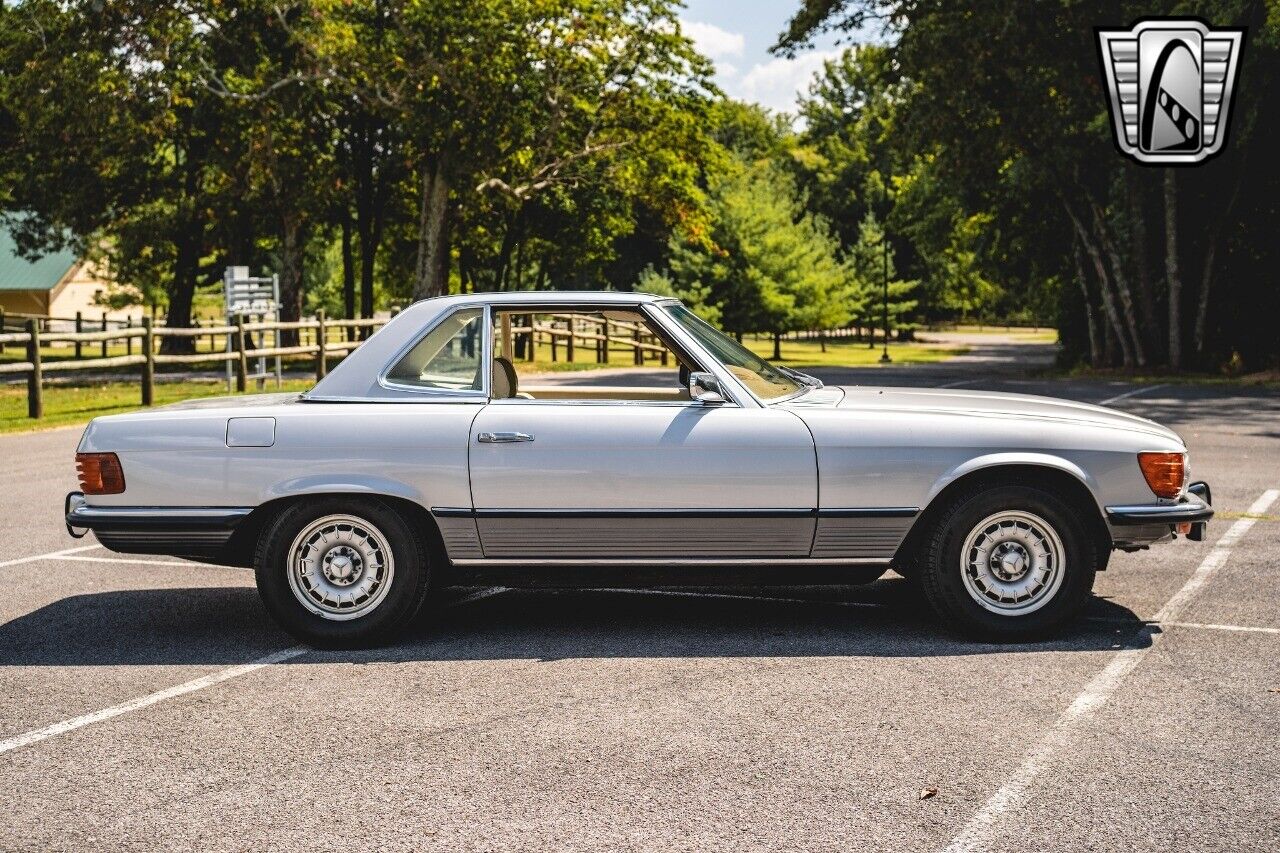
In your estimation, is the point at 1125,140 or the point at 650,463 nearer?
the point at 650,463

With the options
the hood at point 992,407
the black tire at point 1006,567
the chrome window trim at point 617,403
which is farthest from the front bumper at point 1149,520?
the chrome window trim at point 617,403

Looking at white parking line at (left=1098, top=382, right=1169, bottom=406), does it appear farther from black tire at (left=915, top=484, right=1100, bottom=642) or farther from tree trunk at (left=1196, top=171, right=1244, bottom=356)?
black tire at (left=915, top=484, right=1100, bottom=642)

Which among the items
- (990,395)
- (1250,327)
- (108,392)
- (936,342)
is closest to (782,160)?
(936,342)

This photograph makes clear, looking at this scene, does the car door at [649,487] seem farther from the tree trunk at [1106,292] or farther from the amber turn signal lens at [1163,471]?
the tree trunk at [1106,292]

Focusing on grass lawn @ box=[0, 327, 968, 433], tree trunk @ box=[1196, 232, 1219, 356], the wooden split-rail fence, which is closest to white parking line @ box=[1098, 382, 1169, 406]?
tree trunk @ box=[1196, 232, 1219, 356]

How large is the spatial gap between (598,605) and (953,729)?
2699mm

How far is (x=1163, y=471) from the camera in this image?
6.43 meters

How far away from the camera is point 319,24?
33.3 m

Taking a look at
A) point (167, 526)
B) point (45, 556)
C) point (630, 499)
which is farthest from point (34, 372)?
point (630, 499)

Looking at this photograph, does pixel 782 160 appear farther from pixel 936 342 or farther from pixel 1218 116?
pixel 1218 116

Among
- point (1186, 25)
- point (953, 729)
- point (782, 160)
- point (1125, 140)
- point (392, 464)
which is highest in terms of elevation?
point (782, 160)

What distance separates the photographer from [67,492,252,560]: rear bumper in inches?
251

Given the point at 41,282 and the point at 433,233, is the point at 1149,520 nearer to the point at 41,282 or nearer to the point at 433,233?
the point at 433,233

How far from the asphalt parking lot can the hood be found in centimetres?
99
